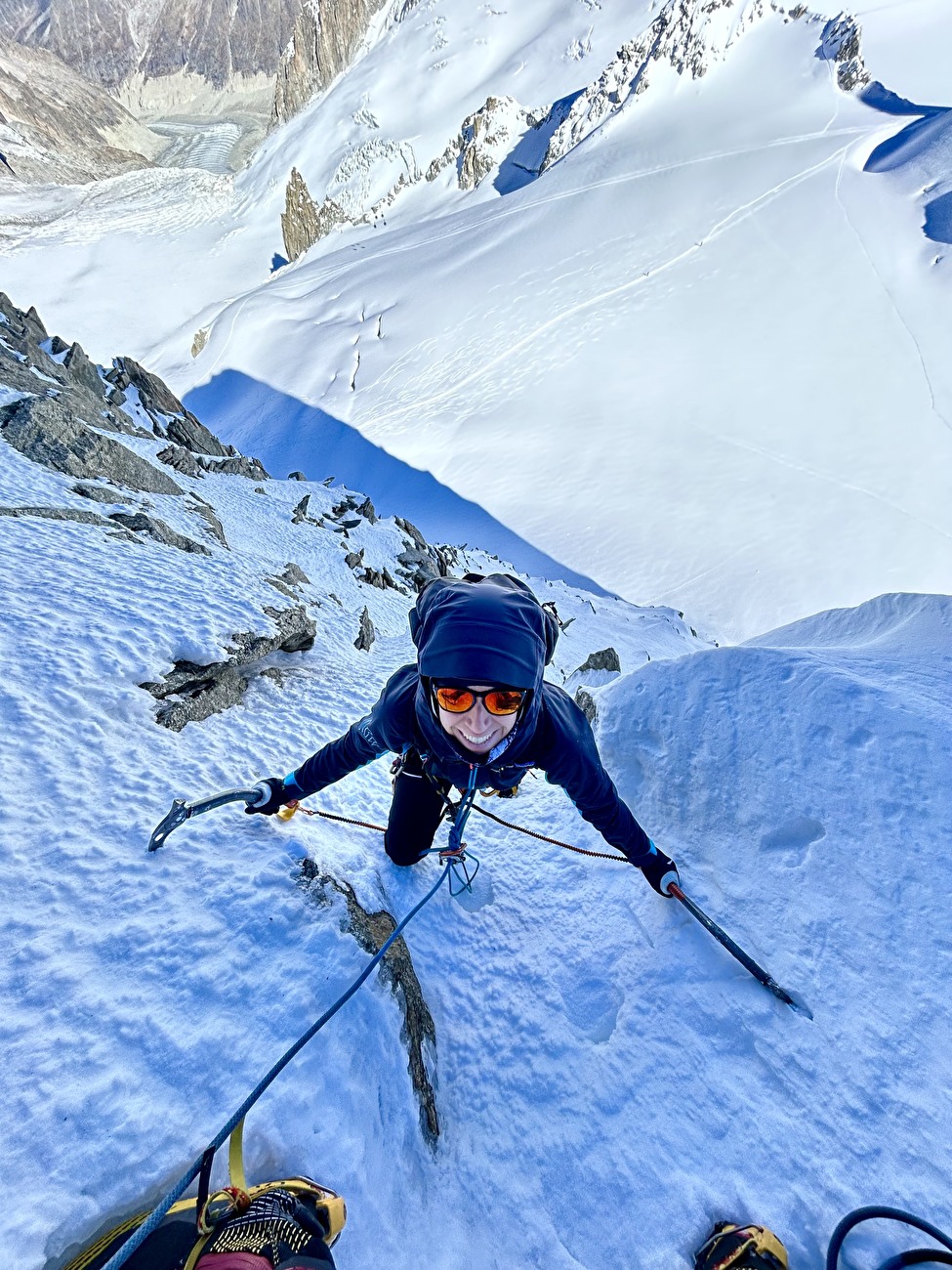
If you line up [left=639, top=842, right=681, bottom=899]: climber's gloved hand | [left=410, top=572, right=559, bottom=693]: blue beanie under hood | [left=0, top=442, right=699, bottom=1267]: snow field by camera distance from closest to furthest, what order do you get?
[left=0, top=442, right=699, bottom=1267]: snow field
[left=410, top=572, right=559, bottom=693]: blue beanie under hood
[left=639, top=842, right=681, bottom=899]: climber's gloved hand

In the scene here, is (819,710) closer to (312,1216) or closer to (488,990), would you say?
(488,990)

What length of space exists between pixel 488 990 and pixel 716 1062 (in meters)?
0.87

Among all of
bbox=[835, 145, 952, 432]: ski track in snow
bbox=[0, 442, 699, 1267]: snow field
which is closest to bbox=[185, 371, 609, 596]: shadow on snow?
bbox=[835, 145, 952, 432]: ski track in snow

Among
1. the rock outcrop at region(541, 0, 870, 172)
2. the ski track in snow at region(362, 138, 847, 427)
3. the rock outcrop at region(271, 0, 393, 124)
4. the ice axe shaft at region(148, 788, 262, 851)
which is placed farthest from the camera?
the rock outcrop at region(271, 0, 393, 124)

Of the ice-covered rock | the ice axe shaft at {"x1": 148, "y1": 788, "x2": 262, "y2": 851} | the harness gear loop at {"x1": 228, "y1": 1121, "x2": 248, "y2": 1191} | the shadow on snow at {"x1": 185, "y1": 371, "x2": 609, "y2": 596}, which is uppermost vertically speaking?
the ice-covered rock

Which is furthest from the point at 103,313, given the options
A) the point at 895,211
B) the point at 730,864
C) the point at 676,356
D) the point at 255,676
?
the point at 730,864

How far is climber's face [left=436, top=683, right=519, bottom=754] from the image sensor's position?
1980 mm

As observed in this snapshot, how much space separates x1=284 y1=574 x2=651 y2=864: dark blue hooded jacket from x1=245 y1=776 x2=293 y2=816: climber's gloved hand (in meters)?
0.04

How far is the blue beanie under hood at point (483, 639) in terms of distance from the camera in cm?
194

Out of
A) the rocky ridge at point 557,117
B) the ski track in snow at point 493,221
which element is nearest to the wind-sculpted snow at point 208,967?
the ski track in snow at point 493,221

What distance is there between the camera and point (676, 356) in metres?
21.4

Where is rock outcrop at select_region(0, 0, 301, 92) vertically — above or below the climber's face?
above

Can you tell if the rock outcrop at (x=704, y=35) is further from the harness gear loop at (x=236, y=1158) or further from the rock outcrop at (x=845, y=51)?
the harness gear loop at (x=236, y=1158)

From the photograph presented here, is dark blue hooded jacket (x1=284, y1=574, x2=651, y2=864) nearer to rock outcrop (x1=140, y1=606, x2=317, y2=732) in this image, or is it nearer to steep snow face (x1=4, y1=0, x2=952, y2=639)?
rock outcrop (x1=140, y1=606, x2=317, y2=732)
